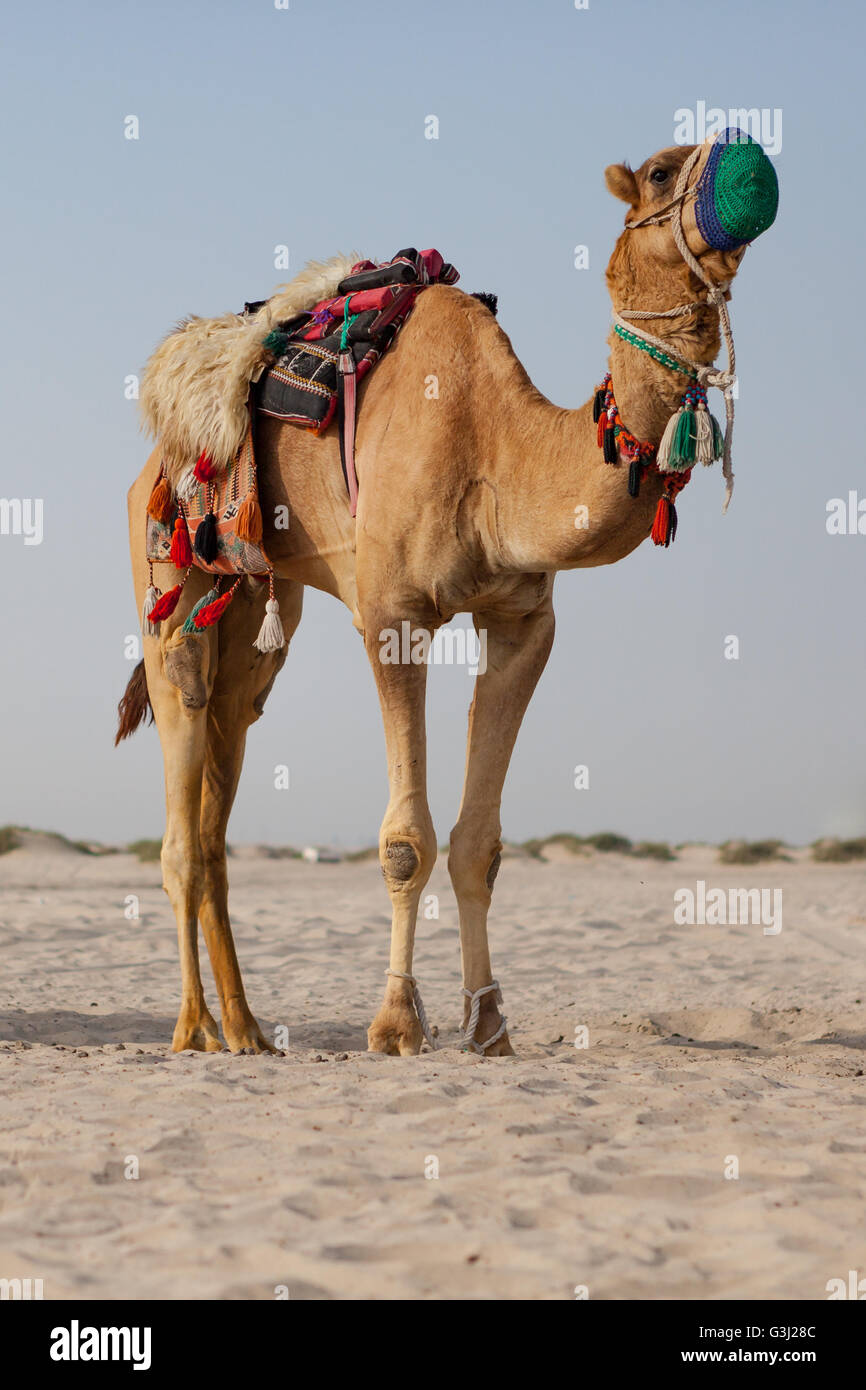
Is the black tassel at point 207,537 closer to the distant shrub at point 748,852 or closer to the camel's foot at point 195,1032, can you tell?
the camel's foot at point 195,1032

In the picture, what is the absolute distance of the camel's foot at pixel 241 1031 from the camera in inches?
269

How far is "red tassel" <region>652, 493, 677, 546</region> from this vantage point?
534cm

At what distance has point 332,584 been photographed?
6.49m

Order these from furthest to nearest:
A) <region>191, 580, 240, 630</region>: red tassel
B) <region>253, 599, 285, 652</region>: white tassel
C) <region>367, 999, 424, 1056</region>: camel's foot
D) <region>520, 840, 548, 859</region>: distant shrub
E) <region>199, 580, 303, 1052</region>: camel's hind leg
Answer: <region>520, 840, 548, 859</region>: distant shrub, <region>199, 580, 303, 1052</region>: camel's hind leg, <region>191, 580, 240, 630</region>: red tassel, <region>253, 599, 285, 652</region>: white tassel, <region>367, 999, 424, 1056</region>: camel's foot

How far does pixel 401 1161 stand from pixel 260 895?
13271 millimetres

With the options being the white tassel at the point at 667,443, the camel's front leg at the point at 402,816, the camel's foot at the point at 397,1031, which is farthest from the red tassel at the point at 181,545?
the white tassel at the point at 667,443

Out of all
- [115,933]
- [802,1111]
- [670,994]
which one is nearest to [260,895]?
[115,933]

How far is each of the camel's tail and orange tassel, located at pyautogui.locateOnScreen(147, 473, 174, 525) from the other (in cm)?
103

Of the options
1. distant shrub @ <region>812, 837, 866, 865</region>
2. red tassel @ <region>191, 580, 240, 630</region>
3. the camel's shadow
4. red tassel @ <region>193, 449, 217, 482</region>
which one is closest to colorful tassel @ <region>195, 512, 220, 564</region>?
red tassel @ <region>193, 449, 217, 482</region>

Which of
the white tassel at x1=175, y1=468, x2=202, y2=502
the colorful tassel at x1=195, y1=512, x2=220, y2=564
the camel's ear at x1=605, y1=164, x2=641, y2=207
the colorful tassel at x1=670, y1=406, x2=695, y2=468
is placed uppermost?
the camel's ear at x1=605, y1=164, x2=641, y2=207

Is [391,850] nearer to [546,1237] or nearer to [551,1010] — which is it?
[546,1237]

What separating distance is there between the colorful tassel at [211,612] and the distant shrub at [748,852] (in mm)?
19250

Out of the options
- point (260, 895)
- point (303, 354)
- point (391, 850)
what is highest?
point (303, 354)

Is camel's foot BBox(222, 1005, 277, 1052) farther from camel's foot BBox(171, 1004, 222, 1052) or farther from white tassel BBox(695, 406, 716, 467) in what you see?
white tassel BBox(695, 406, 716, 467)
